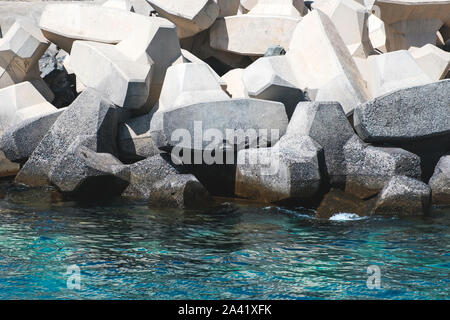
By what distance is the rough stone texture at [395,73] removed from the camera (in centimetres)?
754

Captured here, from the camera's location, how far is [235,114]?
712cm

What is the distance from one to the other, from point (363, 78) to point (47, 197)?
12.2ft

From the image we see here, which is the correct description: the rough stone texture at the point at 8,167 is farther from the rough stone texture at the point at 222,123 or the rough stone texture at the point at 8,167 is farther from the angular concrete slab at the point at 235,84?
the angular concrete slab at the point at 235,84

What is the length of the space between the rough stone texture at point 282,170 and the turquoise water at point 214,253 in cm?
22

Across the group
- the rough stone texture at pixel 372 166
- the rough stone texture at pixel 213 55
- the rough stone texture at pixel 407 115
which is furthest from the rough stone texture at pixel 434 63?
the rough stone texture at pixel 213 55

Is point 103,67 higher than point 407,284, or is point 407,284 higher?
point 103,67

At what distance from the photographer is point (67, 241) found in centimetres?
573

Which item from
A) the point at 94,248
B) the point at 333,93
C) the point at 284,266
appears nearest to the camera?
the point at 284,266

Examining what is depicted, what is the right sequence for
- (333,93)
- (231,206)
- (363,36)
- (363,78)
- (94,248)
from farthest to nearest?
1. (363,36)
2. (363,78)
3. (333,93)
4. (231,206)
5. (94,248)

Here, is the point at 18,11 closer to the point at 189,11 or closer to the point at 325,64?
the point at 189,11

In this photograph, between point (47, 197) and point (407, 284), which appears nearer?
point (407, 284)
